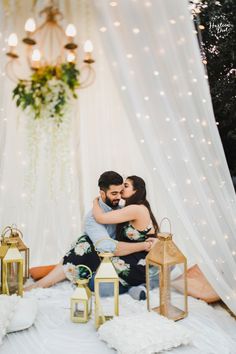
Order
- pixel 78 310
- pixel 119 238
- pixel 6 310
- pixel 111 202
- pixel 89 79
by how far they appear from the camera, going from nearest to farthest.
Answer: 1. pixel 6 310
2. pixel 78 310
3. pixel 119 238
4. pixel 111 202
5. pixel 89 79

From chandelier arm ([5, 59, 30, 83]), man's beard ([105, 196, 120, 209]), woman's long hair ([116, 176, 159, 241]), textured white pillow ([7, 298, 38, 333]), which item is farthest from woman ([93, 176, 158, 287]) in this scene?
chandelier arm ([5, 59, 30, 83])

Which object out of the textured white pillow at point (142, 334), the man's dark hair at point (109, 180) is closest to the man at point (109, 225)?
the man's dark hair at point (109, 180)

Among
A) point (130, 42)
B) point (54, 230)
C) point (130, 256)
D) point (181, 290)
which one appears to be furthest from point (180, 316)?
point (54, 230)

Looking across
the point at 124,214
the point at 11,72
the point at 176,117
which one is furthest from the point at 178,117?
the point at 11,72

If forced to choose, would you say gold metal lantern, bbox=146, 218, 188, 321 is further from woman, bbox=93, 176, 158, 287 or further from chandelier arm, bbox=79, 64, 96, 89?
chandelier arm, bbox=79, 64, 96, 89

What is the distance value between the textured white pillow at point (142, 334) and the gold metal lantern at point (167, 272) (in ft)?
0.59

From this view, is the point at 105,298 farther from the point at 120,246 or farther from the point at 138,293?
the point at 120,246

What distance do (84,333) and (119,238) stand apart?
0.78 m

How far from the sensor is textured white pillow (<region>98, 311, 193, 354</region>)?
5.12 feet

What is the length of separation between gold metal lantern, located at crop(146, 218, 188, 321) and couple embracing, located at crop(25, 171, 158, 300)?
277 mm

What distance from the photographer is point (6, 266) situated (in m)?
2.07

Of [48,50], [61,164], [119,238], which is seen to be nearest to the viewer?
[119,238]

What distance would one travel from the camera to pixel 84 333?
5.90 ft

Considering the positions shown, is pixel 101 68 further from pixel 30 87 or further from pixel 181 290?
pixel 181 290
